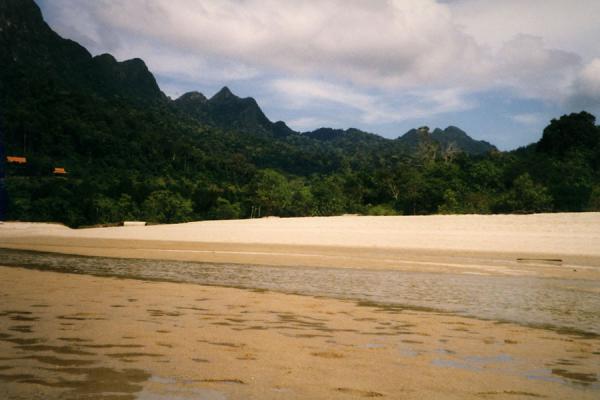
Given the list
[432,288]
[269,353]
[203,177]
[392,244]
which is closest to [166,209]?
[203,177]

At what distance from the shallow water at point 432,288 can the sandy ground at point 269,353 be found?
3.89 feet

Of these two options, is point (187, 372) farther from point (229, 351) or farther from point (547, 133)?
point (547, 133)

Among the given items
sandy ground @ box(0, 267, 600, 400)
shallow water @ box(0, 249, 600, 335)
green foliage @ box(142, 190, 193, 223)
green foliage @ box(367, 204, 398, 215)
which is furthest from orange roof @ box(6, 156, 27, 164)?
sandy ground @ box(0, 267, 600, 400)

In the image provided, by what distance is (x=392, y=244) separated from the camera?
2747cm

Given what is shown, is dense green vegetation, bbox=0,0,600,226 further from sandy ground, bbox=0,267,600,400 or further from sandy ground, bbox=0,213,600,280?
sandy ground, bbox=0,267,600,400

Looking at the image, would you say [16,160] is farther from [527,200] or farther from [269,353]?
[269,353]

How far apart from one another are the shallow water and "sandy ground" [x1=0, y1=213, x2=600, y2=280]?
2.19 meters

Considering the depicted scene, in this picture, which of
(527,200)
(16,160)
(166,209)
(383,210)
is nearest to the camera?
(527,200)

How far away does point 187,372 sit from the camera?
3807 millimetres

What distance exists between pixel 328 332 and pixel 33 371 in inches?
134

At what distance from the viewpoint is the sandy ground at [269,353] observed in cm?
346

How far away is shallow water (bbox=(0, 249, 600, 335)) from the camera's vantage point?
309 inches

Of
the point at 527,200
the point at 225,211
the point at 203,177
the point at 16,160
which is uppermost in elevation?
the point at 203,177

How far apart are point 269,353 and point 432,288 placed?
742 centimetres
